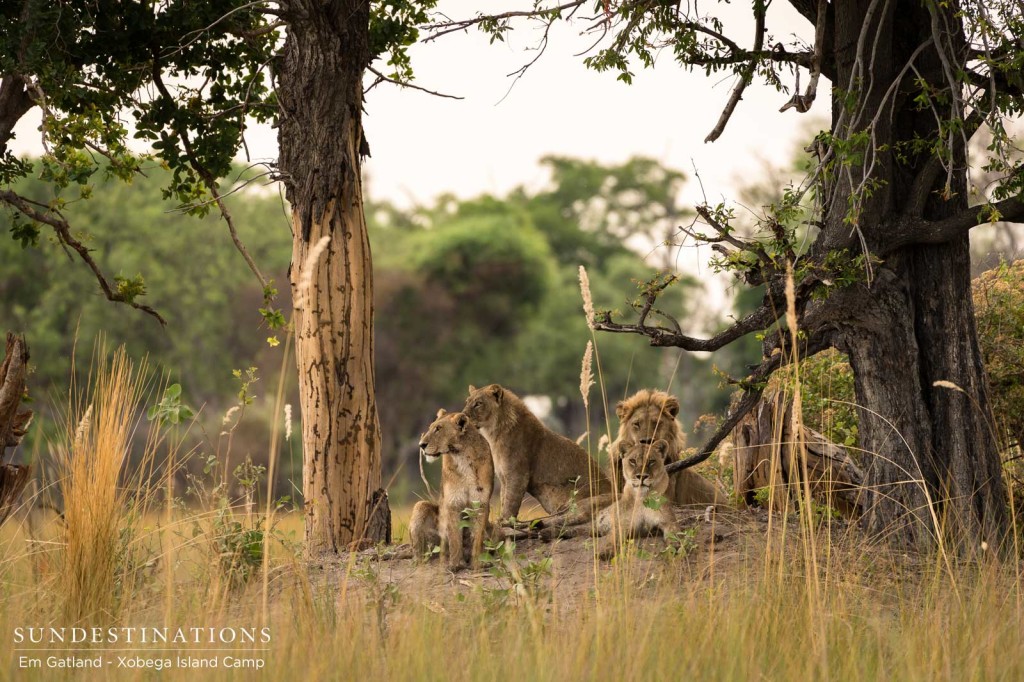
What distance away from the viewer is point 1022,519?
9.54 m

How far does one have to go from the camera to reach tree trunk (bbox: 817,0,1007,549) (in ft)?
26.6

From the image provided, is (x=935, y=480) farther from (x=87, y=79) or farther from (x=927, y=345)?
(x=87, y=79)

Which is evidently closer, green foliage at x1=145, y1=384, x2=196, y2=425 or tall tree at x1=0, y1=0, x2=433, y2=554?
green foliage at x1=145, y1=384, x2=196, y2=425

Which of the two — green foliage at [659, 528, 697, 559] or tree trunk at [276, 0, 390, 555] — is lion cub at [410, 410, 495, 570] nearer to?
green foliage at [659, 528, 697, 559]

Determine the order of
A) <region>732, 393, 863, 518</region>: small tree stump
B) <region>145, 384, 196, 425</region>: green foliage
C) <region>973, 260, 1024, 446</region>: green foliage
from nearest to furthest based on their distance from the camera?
<region>145, 384, 196, 425</region>: green foliage, <region>732, 393, 863, 518</region>: small tree stump, <region>973, 260, 1024, 446</region>: green foliage

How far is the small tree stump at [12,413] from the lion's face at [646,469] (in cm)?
414

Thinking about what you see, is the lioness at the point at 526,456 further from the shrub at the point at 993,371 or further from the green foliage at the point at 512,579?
the shrub at the point at 993,371

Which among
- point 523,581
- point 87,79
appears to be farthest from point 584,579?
point 87,79

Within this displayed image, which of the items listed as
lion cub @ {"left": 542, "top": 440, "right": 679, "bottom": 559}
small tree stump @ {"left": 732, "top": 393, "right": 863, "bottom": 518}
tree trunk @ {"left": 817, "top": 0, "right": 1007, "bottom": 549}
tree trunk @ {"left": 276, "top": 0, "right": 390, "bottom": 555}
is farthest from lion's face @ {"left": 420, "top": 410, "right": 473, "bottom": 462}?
small tree stump @ {"left": 732, "top": 393, "right": 863, "bottom": 518}

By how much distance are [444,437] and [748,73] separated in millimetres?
3736

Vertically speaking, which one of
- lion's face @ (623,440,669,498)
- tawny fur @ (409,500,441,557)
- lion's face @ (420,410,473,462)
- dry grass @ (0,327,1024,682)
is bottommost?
dry grass @ (0,327,1024,682)

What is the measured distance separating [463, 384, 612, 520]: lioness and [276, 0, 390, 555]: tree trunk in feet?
2.76

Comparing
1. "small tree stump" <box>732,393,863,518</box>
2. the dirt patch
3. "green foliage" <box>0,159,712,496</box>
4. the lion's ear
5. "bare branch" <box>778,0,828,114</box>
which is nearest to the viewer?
the dirt patch

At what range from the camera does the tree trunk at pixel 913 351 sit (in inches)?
319
